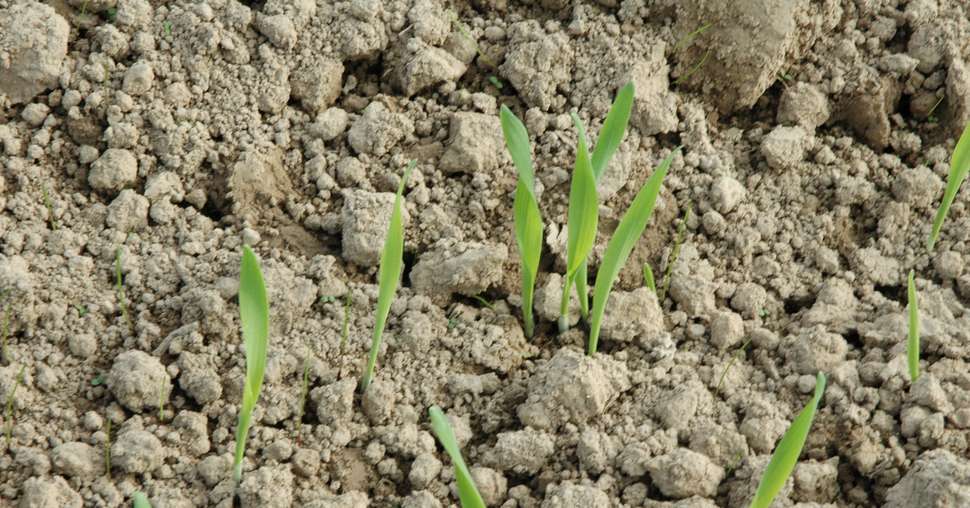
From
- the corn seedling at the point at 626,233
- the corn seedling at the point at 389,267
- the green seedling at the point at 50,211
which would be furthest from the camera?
the green seedling at the point at 50,211

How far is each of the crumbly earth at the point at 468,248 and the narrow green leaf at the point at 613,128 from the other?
0.23 metres

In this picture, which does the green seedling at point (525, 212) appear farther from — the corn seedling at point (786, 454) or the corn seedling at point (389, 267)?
the corn seedling at point (786, 454)

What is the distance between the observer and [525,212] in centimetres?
180

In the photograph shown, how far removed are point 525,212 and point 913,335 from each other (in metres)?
0.64

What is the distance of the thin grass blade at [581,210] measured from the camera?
1665mm

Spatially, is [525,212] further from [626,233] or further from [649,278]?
[649,278]

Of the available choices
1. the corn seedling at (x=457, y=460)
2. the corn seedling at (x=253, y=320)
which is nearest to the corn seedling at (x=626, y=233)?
the corn seedling at (x=457, y=460)

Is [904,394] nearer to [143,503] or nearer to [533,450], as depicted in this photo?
[533,450]

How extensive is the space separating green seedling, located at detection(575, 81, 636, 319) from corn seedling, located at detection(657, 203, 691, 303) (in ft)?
0.60

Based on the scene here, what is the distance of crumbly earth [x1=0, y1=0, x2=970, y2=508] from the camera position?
5.61ft

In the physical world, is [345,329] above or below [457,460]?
above

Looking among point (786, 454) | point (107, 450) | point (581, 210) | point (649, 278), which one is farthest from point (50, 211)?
point (786, 454)

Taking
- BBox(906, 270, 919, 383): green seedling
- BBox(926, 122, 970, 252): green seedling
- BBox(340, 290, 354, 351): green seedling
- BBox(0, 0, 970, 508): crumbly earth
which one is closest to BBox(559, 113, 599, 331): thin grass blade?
BBox(0, 0, 970, 508): crumbly earth

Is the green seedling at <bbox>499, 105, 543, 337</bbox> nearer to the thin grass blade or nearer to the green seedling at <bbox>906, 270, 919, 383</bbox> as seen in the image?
the thin grass blade
